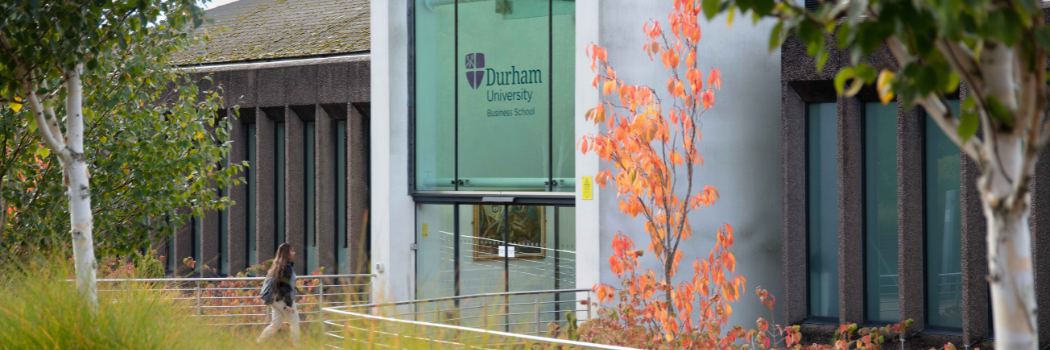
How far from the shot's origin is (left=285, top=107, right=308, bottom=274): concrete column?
1536 cm

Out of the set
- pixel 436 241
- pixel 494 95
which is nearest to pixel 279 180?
pixel 436 241

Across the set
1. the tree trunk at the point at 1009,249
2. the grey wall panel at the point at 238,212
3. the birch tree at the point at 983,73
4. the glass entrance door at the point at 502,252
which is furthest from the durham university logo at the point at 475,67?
the tree trunk at the point at 1009,249

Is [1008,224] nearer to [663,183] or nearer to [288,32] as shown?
[663,183]

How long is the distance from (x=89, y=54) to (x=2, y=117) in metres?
2.82

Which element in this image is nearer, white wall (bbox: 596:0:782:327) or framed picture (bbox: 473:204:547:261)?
white wall (bbox: 596:0:782:327)

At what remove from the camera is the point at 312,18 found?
1844cm

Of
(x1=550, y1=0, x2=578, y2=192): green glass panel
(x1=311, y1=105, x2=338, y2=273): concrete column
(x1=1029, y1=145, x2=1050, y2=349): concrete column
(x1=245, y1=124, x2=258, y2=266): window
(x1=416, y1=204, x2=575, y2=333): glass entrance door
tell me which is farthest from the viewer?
(x1=245, y1=124, x2=258, y2=266): window

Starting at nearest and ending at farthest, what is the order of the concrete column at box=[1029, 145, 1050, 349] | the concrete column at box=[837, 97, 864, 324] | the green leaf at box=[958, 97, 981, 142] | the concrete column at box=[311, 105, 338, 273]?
the green leaf at box=[958, 97, 981, 142] → the concrete column at box=[1029, 145, 1050, 349] → the concrete column at box=[837, 97, 864, 324] → the concrete column at box=[311, 105, 338, 273]

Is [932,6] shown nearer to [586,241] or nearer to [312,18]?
[586,241]

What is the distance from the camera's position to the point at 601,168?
11.0m

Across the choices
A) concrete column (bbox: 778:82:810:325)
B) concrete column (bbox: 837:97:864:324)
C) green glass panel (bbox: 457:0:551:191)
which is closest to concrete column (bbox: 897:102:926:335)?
concrete column (bbox: 837:97:864:324)

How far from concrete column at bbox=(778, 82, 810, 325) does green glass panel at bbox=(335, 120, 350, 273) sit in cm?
800

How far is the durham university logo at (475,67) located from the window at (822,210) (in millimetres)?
4698

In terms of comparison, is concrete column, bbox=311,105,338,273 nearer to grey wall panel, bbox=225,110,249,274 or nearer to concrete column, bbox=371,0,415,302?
grey wall panel, bbox=225,110,249,274
